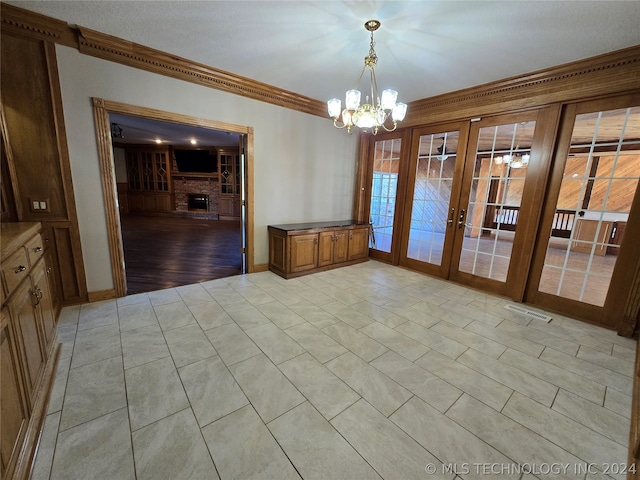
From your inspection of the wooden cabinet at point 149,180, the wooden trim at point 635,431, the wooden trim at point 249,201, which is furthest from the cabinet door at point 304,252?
the wooden cabinet at point 149,180

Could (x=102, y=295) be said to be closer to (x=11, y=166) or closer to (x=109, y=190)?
(x=109, y=190)

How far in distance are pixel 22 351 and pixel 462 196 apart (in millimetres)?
4524

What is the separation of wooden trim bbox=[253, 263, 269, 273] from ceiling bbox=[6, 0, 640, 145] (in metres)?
2.69

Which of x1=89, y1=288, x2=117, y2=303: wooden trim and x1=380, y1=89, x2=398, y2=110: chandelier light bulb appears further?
x1=89, y1=288, x2=117, y2=303: wooden trim

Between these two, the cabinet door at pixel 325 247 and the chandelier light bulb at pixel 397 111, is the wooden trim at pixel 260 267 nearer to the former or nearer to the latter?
the cabinet door at pixel 325 247

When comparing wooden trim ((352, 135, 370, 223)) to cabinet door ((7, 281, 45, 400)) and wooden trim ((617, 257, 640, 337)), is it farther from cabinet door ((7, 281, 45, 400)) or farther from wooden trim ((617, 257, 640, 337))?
cabinet door ((7, 281, 45, 400))

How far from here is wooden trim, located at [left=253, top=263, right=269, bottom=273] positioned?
13.5 feet

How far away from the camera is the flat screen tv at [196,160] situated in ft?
30.5

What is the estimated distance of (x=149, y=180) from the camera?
9547 millimetres

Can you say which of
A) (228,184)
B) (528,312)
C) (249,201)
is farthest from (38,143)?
(228,184)

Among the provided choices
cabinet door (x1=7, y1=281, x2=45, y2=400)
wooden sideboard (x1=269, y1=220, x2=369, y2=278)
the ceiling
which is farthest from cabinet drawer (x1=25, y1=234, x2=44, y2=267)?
wooden sideboard (x1=269, y1=220, x2=369, y2=278)

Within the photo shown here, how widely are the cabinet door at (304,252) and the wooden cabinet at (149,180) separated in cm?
794

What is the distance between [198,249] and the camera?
5.31 metres

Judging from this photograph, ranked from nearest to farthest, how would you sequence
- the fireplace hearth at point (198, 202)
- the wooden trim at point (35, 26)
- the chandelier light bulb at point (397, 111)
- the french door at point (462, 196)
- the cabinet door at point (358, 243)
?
1. the wooden trim at point (35, 26)
2. the chandelier light bulb at point (397, 111)
3. the french door at point (462, 196)
4. the cabinet door at point (358, 243)
5. the fireplace hearth at point (198, 202)
